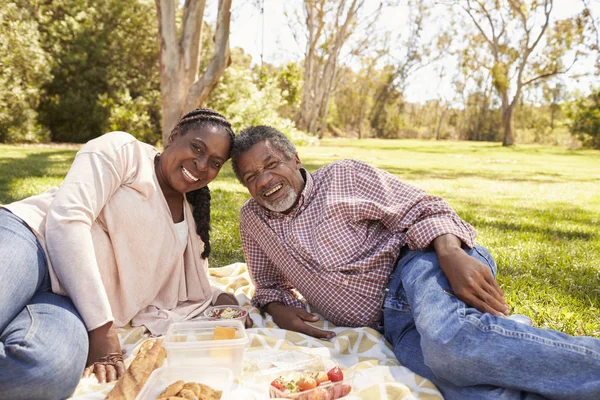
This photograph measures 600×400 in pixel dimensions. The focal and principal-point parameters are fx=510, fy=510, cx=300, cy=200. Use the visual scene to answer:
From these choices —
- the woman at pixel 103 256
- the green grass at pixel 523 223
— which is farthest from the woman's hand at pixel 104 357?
the green grass at pixel 523 223

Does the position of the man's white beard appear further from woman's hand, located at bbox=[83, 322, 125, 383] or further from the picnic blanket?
woman's hand, located at bbox=[83, 322, 125, 383]

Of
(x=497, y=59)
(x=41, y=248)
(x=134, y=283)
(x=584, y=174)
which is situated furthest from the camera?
(x=497, y=59)

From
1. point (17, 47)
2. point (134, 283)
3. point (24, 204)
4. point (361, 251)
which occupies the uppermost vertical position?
point (17, 47)

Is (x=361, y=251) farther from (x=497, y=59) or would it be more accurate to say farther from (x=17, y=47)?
(x=497, y=59)

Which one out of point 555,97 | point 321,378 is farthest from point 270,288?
point 555,97

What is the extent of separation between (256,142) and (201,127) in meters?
0.33

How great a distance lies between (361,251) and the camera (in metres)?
2.89

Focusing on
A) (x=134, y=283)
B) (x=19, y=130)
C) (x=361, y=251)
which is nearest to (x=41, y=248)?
(x=134, y=283)

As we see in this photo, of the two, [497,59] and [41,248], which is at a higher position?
[497,59]

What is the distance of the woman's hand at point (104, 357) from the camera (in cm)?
239

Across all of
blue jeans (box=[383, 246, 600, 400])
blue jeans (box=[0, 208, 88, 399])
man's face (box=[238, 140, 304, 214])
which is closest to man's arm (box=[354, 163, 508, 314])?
blue jeans (box=[383, 246, 600, 400])

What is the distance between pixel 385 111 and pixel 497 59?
17036mm

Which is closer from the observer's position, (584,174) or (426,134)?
(584,174)

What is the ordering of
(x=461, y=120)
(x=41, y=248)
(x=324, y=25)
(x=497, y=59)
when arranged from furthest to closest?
(x=461, y=120)
(x=497, y=59)
(x=324, y=25)
(x=41, y=248)
